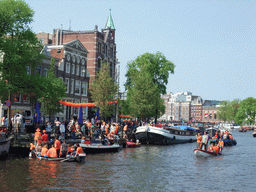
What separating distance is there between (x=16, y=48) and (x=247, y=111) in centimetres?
13232

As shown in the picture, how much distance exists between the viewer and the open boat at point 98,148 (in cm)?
3403

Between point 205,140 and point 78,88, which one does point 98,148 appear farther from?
point 78,88

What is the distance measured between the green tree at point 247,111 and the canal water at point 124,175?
4902 inches

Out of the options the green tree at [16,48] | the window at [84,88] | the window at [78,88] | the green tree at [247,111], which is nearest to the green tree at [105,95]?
the window at [78,88]

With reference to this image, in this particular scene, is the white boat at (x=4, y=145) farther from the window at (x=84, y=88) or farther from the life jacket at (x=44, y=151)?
the window at (x=84, y=88)

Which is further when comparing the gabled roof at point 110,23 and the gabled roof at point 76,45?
the gabled roof at point 110,23

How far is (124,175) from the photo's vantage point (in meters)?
23.8

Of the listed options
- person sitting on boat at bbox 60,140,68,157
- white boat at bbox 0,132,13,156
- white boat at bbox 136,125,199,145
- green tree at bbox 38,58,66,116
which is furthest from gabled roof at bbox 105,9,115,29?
white boat at bbox 0,132,13,156

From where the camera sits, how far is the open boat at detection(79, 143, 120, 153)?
1340 inches

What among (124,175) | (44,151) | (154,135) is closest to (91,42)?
(154,135)

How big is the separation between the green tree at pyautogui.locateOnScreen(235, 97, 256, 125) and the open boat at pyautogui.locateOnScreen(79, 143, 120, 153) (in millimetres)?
120421

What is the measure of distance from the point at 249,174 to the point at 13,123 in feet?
74.3

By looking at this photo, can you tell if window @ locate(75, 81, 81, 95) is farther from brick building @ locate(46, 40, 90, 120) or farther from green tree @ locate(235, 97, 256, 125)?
green tree @ locate(235, 97, 256, 125)

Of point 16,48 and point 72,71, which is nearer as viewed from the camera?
point 16,48
